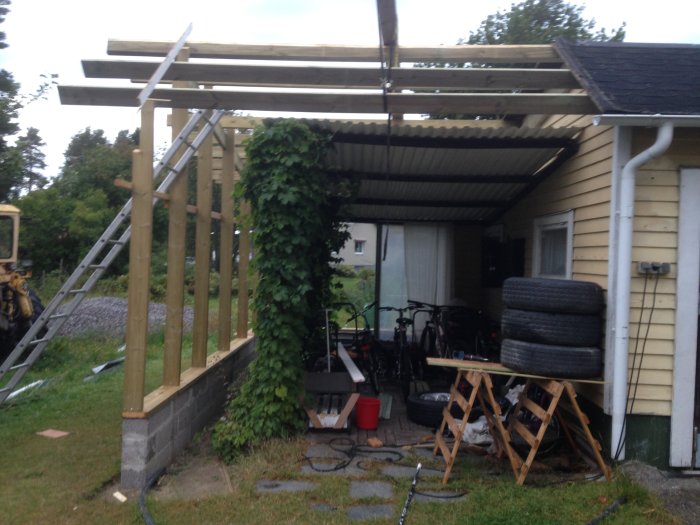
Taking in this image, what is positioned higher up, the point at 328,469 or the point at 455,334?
the point at 455,334

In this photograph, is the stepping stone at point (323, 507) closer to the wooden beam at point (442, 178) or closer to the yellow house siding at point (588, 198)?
the yellow house siding at point (588, 198)

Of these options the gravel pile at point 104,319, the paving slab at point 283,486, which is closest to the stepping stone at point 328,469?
the paving slab at point 283,486

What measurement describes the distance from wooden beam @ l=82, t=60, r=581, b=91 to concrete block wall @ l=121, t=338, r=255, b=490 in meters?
2.61

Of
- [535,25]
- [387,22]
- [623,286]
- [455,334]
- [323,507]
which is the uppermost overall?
[535,25]

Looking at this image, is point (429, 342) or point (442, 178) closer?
point (442, 178)

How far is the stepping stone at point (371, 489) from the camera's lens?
4.61 m

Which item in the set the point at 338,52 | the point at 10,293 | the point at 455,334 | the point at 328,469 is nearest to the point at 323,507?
the point at 328,469

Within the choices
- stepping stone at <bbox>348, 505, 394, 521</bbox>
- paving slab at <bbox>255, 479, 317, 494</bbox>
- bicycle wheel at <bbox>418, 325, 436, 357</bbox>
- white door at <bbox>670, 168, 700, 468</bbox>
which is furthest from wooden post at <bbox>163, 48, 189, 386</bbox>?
white door at <bbox>670, 168, 700, 468</bbox>

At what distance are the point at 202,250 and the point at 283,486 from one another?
2.72m

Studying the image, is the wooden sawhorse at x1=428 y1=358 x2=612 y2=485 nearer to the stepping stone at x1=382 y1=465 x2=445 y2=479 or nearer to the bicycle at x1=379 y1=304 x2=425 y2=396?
the stepping stone at x1=382 y1=465 x2=445 y2=479

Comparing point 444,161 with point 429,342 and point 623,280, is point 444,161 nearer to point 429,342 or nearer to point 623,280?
point 623,280

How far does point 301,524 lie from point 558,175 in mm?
4091

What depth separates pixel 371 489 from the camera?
4.73 meters

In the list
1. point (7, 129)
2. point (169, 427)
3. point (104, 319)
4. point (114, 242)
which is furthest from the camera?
point (7, 129)
